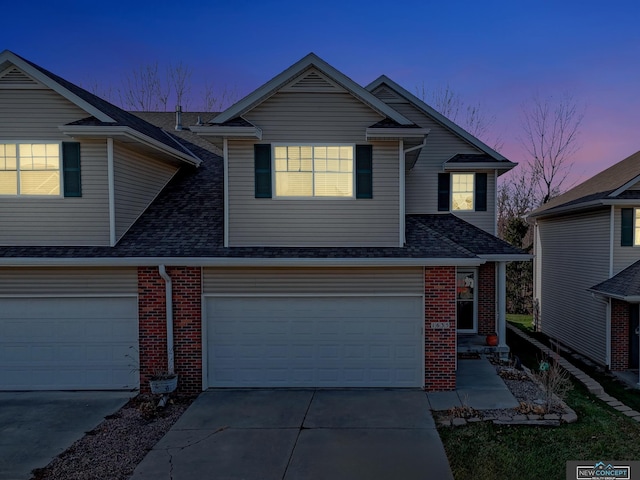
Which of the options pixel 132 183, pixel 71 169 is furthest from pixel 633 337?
pixel 71 169

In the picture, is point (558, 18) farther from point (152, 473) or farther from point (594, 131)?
point (152, 473)

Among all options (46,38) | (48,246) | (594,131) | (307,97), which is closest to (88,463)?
(48,246)

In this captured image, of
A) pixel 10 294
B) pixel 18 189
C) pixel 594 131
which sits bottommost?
pixel 10 294

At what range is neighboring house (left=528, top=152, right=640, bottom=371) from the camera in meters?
12.3

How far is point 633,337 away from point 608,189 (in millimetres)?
4829

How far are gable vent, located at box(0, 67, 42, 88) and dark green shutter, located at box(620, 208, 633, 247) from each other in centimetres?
1653

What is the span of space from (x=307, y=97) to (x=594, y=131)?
22.6m

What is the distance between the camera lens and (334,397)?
8.35 m

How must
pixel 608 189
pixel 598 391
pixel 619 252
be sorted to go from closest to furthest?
pixel 598 391
pixel 619 252
pixel 608 189

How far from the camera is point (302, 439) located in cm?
659

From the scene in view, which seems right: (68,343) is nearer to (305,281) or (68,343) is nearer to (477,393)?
(305,281)

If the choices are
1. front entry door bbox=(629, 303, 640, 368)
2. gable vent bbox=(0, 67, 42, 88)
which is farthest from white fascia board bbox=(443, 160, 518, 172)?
gable vent bbox=(0, 67, 42, 88)

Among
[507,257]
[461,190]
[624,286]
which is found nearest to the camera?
[507,257]

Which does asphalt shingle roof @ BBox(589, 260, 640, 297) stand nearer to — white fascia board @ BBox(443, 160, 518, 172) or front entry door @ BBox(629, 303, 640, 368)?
front entry door @ BBox(629, 303, 640, 368)
